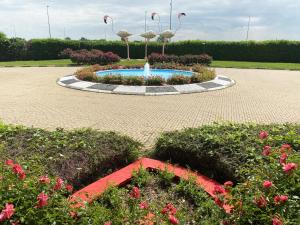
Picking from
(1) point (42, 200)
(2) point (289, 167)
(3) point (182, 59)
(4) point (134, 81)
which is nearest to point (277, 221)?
(2) point (289, 167)

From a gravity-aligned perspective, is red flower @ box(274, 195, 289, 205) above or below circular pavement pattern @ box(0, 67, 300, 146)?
above

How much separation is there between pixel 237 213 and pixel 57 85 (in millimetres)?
13065

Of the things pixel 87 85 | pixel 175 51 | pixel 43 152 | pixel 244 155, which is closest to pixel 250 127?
pixel 244 155

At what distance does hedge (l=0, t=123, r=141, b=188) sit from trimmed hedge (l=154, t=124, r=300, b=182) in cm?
76

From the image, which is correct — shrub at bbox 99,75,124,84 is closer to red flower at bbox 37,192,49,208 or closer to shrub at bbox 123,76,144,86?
shrub at bbox 123,76,144,86

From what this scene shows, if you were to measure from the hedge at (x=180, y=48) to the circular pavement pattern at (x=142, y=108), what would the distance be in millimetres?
18152

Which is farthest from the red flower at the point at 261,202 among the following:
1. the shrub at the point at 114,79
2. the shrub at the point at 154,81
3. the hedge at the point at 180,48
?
the hedge at the point at 180,48

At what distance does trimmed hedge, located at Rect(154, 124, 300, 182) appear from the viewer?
14.8 feet

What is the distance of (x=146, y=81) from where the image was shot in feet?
45.1

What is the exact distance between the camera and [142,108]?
32.1ft

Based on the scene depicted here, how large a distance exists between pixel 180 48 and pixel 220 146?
27.9 meters

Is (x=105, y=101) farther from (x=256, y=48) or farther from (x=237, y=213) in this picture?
(x=256, y=48)

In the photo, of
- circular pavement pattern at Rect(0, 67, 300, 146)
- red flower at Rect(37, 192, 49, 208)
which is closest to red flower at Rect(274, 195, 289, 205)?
red flower at Rect(37, 192, 49, 208)

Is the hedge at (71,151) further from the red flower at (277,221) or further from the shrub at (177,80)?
the shrub at (177,80)
